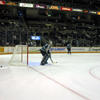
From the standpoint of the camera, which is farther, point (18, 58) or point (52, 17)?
point (52, 17)

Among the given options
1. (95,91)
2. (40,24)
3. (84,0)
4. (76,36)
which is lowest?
(95,91)

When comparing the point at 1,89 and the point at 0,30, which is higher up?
the point at 0,30

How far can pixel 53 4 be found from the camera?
15977mm

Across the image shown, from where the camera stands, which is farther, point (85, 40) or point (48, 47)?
point (85, 40)

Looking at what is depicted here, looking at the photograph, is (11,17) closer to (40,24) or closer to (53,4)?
(40,24)

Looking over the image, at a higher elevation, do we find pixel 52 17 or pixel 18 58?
pixel 52 17

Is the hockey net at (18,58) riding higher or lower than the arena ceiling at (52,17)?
lower

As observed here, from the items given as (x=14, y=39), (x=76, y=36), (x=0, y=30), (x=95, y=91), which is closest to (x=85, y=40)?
(x=76, y=36)

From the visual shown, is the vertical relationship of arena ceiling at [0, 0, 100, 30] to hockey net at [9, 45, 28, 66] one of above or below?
above

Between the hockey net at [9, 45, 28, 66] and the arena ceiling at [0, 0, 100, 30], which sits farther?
the arena ceiling at [0, 0, 100, 30]

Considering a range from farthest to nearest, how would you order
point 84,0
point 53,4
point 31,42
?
point 84,0 → point 53,4 → point 31,42

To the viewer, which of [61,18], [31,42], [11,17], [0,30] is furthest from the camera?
[61,18]

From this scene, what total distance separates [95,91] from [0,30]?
37.9 ft

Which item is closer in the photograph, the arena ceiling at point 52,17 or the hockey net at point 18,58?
the hockey net at point 18,58
